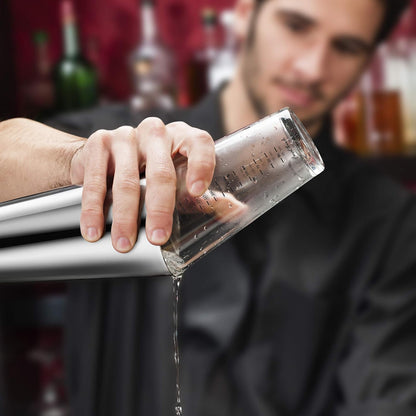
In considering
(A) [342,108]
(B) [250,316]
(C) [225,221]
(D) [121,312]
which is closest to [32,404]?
(D) [121,312]

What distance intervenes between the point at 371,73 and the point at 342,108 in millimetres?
96

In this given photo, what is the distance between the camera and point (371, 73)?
1.36 m

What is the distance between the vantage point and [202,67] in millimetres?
1368

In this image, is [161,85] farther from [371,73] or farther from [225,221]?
[225,221]

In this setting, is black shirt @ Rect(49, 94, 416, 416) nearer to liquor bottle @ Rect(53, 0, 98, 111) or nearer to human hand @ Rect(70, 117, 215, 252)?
liquor bottle @ Rect(53, 0, 98, 111)

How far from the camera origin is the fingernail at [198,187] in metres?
0.33

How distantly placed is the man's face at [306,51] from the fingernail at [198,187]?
853mm

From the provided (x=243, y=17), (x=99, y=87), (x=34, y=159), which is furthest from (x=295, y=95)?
(x=34, y=159)

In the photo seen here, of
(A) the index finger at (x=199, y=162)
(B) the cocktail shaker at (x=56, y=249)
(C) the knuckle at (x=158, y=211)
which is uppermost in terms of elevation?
(A) the index finger at (x=199, y=162)

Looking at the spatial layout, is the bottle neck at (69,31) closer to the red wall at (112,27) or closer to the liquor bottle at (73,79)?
the liquor bottle at (73,79)

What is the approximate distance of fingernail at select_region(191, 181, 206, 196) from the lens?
0.33 metres

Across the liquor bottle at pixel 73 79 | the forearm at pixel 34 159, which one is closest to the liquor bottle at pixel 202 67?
the liquor bottle at pixel 73 79

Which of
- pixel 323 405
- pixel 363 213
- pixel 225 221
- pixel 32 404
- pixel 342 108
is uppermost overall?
pixel 225 221

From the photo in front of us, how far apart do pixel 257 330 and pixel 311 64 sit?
0.51m
